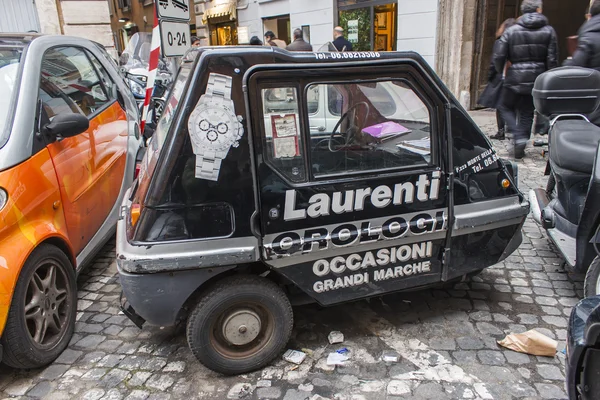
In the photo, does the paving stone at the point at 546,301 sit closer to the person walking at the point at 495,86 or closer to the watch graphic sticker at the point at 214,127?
the watch graphic sticker at the point at 214,127

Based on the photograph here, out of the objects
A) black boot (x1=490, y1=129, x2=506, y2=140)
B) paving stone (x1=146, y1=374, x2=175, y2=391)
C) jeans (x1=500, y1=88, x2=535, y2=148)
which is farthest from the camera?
black boot (x1=490, y1=129, x2=506, y2=140)

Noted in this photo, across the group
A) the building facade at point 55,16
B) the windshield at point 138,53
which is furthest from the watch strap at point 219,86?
the building facade at point 55,16

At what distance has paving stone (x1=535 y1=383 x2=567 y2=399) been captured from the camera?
8.10 ft

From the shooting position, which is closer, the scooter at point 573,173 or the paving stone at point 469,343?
the paving stone at point 469,343

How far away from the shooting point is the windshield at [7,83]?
9.30 feet

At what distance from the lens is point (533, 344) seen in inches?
109

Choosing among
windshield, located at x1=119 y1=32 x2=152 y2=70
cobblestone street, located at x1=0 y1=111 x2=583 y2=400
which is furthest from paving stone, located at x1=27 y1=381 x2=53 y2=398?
windshield, located at x1=119 y1=32 x2=152 y2=70

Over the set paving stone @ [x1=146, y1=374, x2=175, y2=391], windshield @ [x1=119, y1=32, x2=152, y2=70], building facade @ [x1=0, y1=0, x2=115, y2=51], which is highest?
building facade @ [x1=0, y1=0, x2=115, y2=51]

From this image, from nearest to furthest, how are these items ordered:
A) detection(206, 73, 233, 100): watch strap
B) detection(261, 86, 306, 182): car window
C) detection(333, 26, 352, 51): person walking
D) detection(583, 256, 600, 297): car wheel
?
detection(206, 73, 233, 100): watch strap → detection(261, 86, 306, 182): car window → detection(583, 256, 600, 297): car wheel → detection(333, 26, 352, 51): person walking

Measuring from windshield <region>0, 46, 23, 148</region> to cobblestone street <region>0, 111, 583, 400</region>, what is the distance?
1.41 meters

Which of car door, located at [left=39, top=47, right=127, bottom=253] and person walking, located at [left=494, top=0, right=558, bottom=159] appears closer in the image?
car door, located at [left=39, top=47, right=127, bottom=253]

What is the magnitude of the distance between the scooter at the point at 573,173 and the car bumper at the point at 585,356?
1360 millimetres

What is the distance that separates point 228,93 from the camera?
2330 mm

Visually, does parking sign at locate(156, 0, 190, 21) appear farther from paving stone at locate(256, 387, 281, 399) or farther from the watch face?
paving stone at locate(256, 387, 281, 399)
